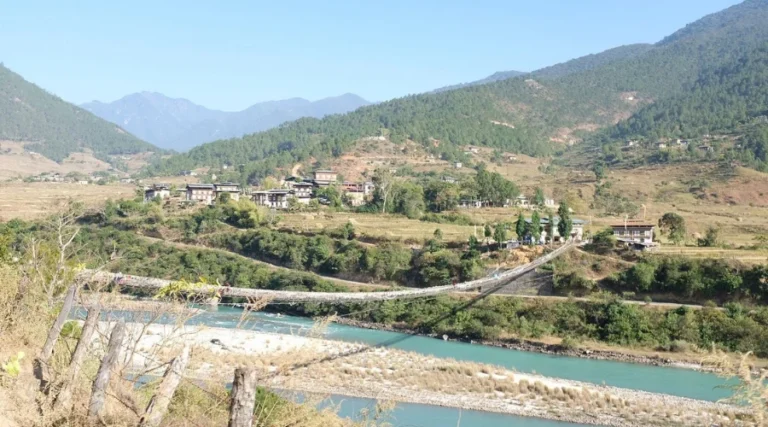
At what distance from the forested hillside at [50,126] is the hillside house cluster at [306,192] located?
49.8 metres

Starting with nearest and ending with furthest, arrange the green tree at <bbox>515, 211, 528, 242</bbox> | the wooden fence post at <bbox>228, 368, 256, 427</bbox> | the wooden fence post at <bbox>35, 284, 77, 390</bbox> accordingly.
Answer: the wooden fence post at <bbox>228, 368, 256, 427</bbox>
the wooden fence post at <bbox>35, 284, 77, 390</bbox>
the green tree at <bbox>515, 211, 528, 242</bbox>

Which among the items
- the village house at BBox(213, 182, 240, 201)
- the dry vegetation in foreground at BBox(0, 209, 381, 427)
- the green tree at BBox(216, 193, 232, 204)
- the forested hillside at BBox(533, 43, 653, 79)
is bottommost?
the dry vegetation in foreground at BBox(0, 209, 381, 427)

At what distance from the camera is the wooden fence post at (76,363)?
111 inches

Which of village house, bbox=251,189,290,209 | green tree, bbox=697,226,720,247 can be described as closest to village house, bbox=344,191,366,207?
village house, bbox=251,189,290,209

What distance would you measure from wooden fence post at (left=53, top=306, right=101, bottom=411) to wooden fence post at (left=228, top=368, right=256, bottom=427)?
0.94 m

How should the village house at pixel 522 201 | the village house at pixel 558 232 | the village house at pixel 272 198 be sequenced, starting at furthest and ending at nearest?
the village house at pixel 272 198
the village house at pixel 522 201
the village house at pixel 558 232

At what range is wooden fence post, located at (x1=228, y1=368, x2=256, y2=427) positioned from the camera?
7.61 feet

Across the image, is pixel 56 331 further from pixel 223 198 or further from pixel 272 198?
pixel 272 198

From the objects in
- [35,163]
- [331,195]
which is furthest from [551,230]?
[35,163]

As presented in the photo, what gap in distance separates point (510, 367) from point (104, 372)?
10992 millimetres

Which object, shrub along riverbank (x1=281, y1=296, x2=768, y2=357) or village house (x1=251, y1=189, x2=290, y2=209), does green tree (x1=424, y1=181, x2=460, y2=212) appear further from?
shrub along riverbank (x1=281, y1=296, x2=768, y2=357)

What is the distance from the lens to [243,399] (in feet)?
7.60

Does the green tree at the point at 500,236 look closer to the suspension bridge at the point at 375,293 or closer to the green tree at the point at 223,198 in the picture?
the suspension bridge at the point at 375,293

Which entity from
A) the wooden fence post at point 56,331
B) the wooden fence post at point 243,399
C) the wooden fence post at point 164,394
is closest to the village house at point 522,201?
the wooden fence post at point 56,331
